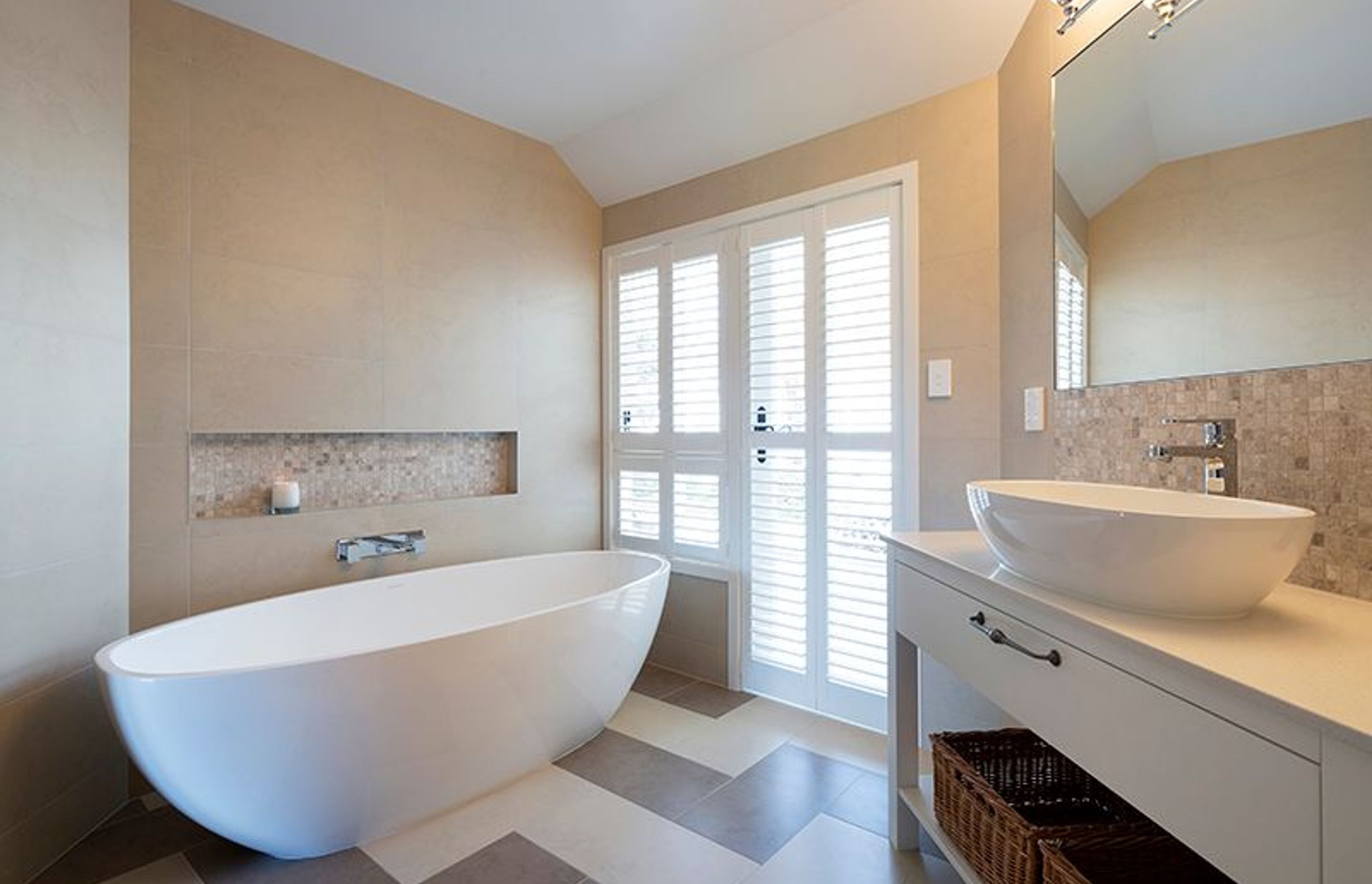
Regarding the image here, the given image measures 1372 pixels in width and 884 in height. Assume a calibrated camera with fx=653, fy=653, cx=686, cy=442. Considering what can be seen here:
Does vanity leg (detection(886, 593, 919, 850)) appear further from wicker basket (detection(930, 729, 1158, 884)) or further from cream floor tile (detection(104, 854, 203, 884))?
cream floor tile (detection(104, 854, 203, 884))

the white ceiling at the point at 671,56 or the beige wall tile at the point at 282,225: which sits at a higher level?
the white ceiling at the point at 671,56

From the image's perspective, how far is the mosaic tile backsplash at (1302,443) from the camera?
42.7 inches

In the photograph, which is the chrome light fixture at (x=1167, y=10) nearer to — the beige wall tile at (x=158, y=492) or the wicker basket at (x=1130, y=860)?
the wicker basket at (x=1130, y=860)

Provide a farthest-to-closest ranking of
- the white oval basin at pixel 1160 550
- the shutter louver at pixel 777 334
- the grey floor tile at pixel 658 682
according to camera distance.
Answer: the grey floor tile at pixel 658 682, the shutter louver at pixel 777 334, the white oval basin at pixel 1160 550

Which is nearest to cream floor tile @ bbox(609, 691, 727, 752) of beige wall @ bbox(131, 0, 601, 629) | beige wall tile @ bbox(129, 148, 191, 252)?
beige wall @ bbox(131, 0, 601, 629)

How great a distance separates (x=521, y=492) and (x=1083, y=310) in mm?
2351

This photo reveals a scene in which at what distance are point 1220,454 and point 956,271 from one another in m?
1.16

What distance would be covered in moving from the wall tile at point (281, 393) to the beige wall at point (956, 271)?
82.6 inches

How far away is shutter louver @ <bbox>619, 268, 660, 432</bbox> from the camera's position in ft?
10.4

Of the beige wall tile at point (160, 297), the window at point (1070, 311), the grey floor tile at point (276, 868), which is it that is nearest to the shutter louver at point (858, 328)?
the window at point (1070, 311)

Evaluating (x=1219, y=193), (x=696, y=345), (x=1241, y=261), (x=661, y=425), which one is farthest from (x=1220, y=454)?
(x=661, y=425)

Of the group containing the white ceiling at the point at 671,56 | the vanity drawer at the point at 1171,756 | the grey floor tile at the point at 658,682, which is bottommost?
the grey floor tile at the point at 658,682

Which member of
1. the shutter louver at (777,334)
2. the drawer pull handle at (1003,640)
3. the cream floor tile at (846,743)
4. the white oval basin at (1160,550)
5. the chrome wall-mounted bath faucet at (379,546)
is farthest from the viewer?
the shutter louver at (777,334)

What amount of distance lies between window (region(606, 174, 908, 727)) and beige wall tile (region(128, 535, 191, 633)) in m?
1.78
